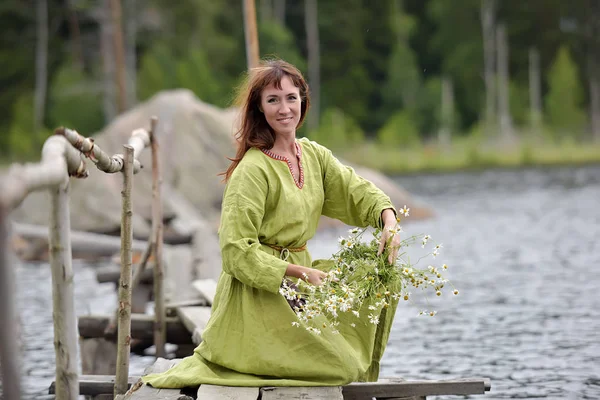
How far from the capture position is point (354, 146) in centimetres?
3366

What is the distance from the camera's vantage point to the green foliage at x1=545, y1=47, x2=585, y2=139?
36.8m

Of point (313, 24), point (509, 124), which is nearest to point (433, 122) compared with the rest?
point (509, 124)

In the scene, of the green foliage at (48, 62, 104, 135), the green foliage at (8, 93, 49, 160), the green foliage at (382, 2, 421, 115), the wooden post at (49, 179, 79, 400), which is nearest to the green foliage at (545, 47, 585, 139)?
the green foliage at (382, 2, 421, 115)

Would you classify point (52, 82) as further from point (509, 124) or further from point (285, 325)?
point (285, 325)

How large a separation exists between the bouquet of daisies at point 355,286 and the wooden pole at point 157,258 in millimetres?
2589

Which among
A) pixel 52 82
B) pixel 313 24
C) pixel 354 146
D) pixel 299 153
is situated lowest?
pixel 299 153

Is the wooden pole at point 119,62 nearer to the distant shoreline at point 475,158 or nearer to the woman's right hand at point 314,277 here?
the distant shoreline at point 475,158

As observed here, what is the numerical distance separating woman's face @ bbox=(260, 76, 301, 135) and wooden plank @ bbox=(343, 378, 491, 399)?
118 centimetres

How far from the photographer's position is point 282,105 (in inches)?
174

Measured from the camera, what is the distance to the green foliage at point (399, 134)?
113 feet

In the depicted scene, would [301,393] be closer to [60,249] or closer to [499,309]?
[60,249]

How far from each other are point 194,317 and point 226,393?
2363 millimetres

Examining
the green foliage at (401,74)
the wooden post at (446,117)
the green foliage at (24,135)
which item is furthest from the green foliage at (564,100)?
the green foliage at (24,135)

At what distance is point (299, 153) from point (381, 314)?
82cm
